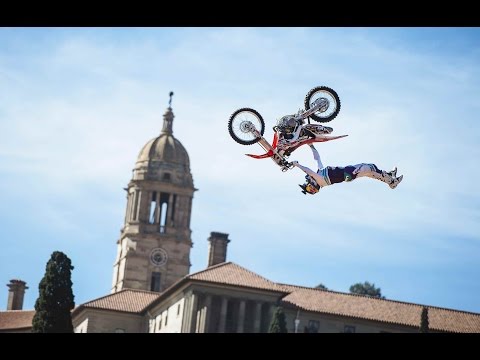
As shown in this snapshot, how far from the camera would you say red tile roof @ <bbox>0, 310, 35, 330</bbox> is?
138m

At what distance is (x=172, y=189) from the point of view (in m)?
176

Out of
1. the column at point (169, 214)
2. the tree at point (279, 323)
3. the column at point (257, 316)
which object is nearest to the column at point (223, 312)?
the column at point (257, 316)

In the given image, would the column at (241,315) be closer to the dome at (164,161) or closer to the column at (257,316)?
the column at (257,316)

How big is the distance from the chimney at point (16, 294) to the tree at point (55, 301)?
64.8 metres

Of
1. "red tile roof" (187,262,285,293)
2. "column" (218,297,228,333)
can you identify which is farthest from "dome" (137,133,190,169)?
"column" (218,297,228,333)

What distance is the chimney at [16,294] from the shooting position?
16688cm

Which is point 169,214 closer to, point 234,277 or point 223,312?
point 234,277

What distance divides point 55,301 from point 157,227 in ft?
243

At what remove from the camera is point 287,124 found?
91.5ft

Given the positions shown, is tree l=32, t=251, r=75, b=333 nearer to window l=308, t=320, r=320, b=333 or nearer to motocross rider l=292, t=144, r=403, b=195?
window l=308, t=320, r=320, b=333

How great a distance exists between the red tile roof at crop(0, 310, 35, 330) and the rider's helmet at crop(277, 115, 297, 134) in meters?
110

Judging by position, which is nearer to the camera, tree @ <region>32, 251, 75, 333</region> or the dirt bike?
the dirt bike
